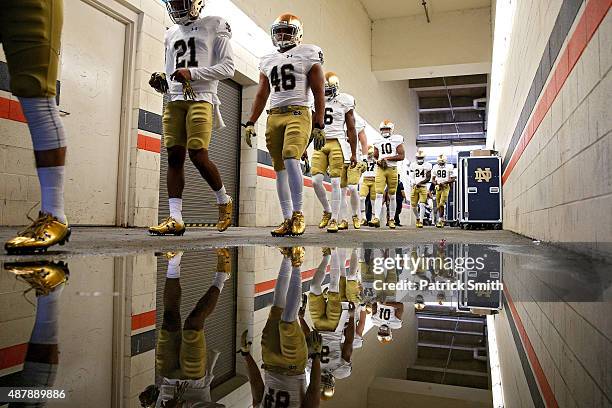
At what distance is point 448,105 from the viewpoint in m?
28.1

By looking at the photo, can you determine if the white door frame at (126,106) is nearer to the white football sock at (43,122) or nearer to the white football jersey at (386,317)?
the white football sock at (43,122)

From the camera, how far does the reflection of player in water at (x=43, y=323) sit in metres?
0.69

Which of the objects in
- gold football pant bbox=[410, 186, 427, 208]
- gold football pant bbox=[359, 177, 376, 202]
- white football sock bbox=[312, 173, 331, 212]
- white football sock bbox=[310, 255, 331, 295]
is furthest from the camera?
gold football pant bbox=[410, 186, 427, 208]

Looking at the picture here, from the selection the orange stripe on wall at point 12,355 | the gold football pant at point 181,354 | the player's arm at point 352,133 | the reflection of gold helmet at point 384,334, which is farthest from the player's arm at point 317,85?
the orange stripe on wall at point 12,355

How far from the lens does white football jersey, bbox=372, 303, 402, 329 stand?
1.18 m

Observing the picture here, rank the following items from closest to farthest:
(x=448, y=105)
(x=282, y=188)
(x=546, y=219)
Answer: (x=546, y=219)
(x=282, y=188)
(x=448, y=105)

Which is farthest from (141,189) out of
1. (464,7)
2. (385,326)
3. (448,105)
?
(448,105)

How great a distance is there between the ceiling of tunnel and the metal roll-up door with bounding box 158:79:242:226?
30.9 ft

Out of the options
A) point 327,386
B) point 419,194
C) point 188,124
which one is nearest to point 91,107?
point 188,124

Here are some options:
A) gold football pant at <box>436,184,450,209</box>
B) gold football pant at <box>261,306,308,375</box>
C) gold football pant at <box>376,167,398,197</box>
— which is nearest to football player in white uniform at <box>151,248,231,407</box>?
gold football pant at <box>261,306,308,375</box>

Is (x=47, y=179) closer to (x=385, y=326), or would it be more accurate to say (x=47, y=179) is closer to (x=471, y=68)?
(x=385, y=326)

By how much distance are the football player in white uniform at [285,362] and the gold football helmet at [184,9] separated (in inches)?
131

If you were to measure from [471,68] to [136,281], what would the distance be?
17.4 metres

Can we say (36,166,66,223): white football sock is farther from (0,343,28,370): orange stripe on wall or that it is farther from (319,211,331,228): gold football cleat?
(319,211,331,228): gold football cleat
